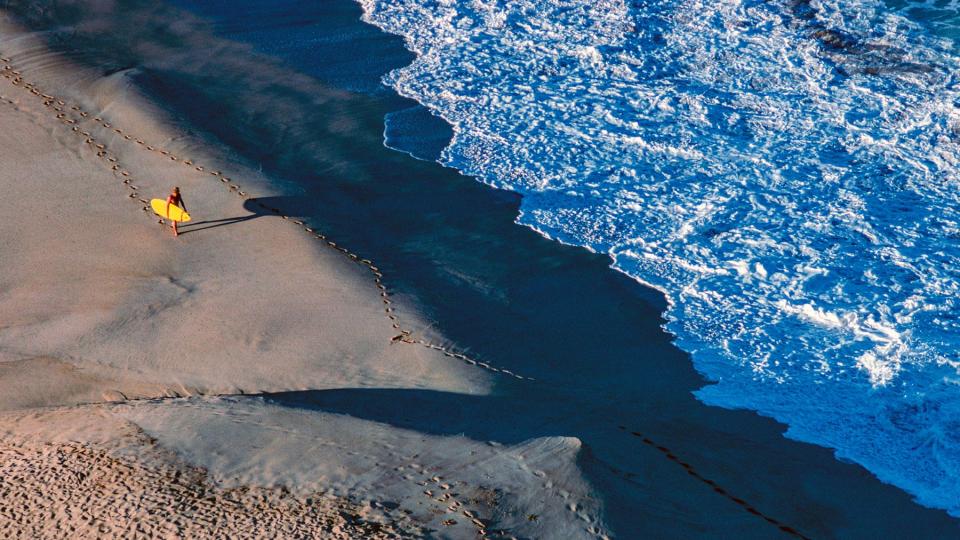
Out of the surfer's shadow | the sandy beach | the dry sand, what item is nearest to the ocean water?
the sandy beach

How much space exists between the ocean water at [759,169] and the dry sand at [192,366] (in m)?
2.72

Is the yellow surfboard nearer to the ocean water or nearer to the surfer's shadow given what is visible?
the surfer's shadow

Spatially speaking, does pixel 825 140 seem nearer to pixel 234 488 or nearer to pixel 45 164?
pixel 234 488

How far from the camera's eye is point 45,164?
33.7 ft

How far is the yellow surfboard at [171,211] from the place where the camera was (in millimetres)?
9094

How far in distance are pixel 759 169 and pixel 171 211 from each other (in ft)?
23.5

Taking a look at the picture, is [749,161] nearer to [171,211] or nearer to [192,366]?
[171,211]

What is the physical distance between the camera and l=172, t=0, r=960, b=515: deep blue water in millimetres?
8281

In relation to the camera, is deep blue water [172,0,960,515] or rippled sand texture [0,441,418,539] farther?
deep blue water [172,0,960,515]

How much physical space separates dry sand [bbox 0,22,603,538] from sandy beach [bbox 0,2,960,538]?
22 millimetres

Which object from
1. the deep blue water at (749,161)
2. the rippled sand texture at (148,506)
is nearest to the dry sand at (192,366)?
the rippled sand texture at (148,506)

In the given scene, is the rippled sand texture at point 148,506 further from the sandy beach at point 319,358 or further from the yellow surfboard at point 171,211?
the yellow surfboard at point 171,211

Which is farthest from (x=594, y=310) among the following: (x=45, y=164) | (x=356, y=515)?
(x=45, y=164)

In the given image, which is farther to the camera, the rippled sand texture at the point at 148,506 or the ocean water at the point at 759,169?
the ocean water at the point at 759,169
